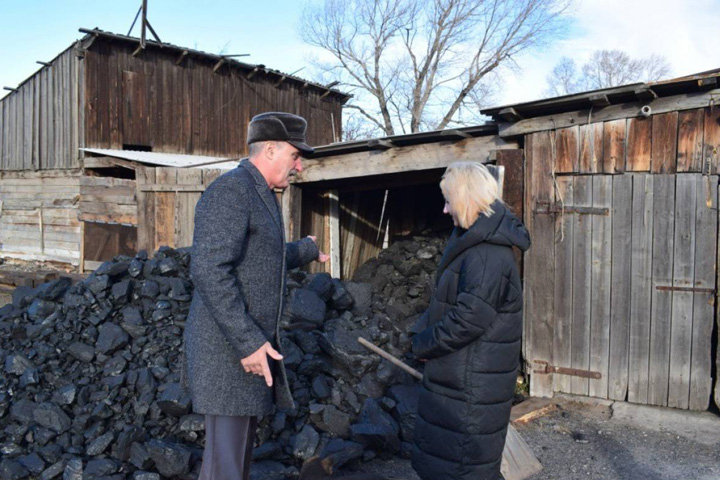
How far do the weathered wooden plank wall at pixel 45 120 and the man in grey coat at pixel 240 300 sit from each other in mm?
12950

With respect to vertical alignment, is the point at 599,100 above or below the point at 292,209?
above

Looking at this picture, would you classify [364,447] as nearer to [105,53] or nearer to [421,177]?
[421,177]

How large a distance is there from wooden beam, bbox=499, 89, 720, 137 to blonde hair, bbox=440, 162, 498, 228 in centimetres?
337

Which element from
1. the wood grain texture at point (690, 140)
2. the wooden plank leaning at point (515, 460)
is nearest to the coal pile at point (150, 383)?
the wooden plank leaning at point (515, 460)

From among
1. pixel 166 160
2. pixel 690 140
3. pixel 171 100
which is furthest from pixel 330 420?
pixel 171 100

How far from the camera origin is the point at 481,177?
2.88m

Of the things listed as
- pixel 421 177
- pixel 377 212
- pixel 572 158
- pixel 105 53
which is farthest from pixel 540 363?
pixel 105 53

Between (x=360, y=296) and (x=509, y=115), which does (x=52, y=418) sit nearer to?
(x=360, y=296)

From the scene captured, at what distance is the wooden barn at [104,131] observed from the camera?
42.2ft

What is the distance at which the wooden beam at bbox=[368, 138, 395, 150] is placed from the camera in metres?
7.07

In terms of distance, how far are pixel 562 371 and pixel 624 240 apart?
4.62ft

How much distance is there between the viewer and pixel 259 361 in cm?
246

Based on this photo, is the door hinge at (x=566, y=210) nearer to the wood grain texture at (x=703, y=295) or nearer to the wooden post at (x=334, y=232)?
the wood grain texture at (x=703, y=295)

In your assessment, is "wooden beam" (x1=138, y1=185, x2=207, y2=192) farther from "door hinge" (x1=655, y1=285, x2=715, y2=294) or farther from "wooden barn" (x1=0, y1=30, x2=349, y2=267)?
"door hinge" (x1=655, y1=285, x2=715, y2=294)
